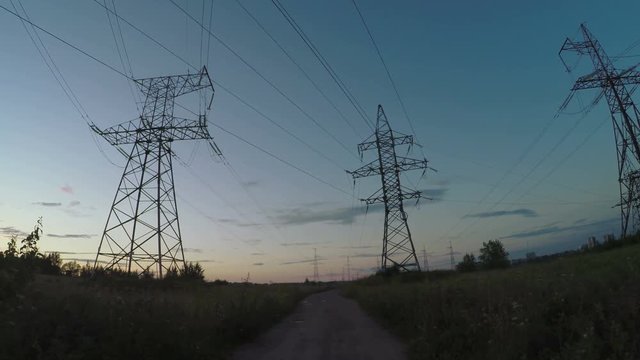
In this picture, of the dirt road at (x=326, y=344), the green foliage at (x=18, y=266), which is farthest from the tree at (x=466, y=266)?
the green foliage at (x=18, y=266)

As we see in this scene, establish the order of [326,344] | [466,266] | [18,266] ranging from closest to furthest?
[18,266], [326,344], [466,266]

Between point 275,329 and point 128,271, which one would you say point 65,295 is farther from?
point 128,271

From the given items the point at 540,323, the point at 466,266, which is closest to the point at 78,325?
the point at 540,323

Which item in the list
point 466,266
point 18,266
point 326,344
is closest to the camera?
point 18,266

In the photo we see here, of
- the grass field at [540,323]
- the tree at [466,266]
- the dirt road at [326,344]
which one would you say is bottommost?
the dirt road at [326,344]

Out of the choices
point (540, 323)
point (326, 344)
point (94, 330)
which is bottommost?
point (326, 344)

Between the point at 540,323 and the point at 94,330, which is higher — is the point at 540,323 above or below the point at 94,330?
below

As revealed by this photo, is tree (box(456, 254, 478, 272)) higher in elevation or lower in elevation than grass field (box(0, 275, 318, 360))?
higher

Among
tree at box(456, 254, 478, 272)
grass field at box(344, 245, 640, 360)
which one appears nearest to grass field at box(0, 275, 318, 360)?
grass field at box(344, 245, 640, 360)

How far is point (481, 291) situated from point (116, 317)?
402 inches

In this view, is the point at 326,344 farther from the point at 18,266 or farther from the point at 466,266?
the point at 466,266

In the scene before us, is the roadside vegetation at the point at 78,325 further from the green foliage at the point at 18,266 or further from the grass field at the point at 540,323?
the grass field at the point at 540,323

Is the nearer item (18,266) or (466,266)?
(18,266)

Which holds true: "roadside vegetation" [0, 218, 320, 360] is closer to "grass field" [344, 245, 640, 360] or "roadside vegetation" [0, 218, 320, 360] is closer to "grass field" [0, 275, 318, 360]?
"grass field" [0, 275, 318, 360]
